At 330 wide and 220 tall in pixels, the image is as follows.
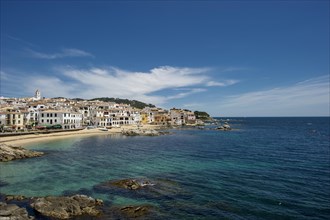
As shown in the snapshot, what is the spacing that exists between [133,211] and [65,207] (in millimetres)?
5535

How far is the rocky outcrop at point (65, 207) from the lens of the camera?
20727mm

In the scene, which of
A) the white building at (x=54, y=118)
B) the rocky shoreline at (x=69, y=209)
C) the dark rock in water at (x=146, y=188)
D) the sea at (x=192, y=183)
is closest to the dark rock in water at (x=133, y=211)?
the rocky shoreline at (x=69, y=209)

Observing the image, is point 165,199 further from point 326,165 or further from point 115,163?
point 326,165

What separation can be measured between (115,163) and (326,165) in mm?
34542

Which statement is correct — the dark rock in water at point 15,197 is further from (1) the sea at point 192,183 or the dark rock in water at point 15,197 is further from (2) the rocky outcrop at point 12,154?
(2) the rocky outcrop at point 12,154

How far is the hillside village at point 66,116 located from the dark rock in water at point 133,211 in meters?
73.7

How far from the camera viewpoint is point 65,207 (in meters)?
21.3

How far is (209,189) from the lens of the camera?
28453 millimetres

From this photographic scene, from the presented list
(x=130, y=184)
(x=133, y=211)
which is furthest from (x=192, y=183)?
(x=133, y=211)

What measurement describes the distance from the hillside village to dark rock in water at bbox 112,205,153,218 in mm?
73724

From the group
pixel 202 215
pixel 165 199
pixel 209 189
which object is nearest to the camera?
pixel 202 215

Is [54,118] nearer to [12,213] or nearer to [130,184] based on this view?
[130,184]

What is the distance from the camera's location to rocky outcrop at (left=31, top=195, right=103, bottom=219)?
20.7 m

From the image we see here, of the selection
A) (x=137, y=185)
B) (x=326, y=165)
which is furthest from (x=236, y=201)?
(x=326, y=165)
